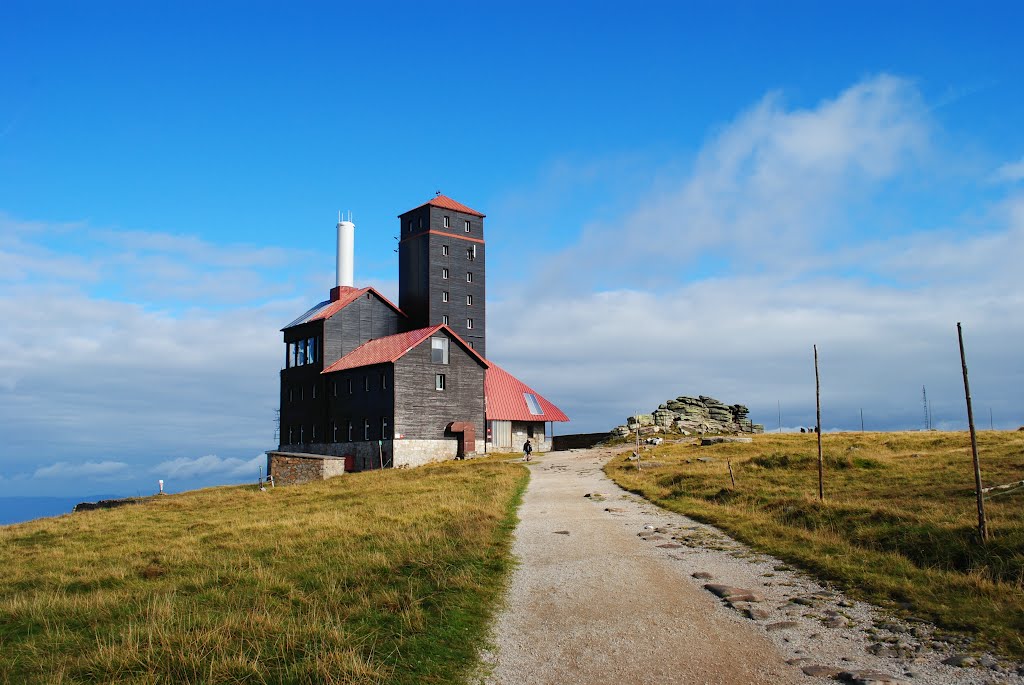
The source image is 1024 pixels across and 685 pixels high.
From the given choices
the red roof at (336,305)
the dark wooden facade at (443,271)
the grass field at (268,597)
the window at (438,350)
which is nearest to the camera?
the grass field at (268,597)

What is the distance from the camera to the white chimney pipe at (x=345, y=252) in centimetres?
6450

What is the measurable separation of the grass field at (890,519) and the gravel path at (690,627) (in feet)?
2.63

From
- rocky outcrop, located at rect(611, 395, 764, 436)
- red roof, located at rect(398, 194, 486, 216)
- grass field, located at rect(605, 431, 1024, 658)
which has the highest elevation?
red roof, located at rect(398, 194, 486, 216)

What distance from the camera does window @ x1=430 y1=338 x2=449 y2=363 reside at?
55.1 meters

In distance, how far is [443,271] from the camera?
63.8 meters

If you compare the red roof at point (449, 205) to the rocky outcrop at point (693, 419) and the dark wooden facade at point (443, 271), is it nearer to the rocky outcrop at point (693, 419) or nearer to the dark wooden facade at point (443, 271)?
the dark wooden facade at point (443, 271)

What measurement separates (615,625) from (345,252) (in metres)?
58.2

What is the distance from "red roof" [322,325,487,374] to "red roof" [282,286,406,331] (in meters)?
3.55

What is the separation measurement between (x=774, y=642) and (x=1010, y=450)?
3047 centimetres

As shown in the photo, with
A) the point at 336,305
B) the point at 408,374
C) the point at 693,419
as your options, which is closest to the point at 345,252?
the point at 336,305

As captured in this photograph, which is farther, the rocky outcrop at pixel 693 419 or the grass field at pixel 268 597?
the rocky outcrop at pixel 693 419

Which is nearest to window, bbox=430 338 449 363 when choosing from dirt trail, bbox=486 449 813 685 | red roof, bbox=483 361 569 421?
red roof, bbox=483 361 569 421

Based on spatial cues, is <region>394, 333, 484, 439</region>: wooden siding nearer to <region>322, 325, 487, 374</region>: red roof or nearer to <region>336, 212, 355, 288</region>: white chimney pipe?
<region>322, 325, 487, 374</region>: red roof

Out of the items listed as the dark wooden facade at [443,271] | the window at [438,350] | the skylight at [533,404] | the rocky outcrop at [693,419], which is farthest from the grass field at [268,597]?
the rocky outcrop at [693,419]
